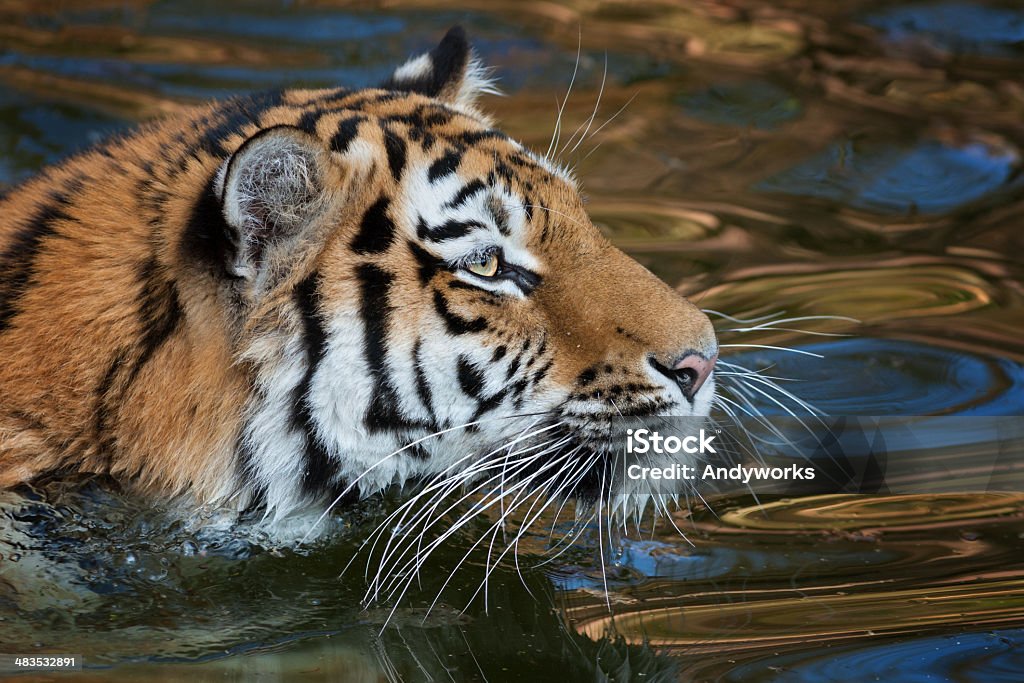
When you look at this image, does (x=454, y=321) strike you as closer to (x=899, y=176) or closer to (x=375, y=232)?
(x=375, y=232)

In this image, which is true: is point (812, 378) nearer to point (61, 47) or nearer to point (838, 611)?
point (838, 611)

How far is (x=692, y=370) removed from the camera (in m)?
2.76

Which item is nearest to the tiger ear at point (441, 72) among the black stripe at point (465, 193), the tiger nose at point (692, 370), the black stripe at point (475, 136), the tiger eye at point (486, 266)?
the black stripe at point (475, 136)

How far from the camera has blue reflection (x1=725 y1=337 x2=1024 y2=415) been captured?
4000 mm

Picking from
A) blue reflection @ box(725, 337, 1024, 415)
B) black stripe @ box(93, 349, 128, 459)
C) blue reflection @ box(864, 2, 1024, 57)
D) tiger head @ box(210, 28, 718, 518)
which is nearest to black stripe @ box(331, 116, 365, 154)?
tiger head @ box(210, 28, 718, 518)

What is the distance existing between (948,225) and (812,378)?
4.65ft

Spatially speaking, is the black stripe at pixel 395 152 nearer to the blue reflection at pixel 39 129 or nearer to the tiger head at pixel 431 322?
the tiger head at pixel 431 322

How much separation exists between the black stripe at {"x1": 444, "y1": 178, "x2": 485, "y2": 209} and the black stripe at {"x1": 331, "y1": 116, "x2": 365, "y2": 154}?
10.1 inches

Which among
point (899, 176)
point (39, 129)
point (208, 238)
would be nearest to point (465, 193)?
point (208, 238)

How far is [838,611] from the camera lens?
2.97 m

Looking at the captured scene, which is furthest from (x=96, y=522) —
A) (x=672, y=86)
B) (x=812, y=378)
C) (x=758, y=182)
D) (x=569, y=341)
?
(x=672, y=86)

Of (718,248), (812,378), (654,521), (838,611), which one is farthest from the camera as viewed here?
(718,248)

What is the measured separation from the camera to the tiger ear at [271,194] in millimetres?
2527

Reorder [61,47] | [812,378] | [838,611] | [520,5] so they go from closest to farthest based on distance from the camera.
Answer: [838,611] → [812,378] → [61,47] → [520,5]
